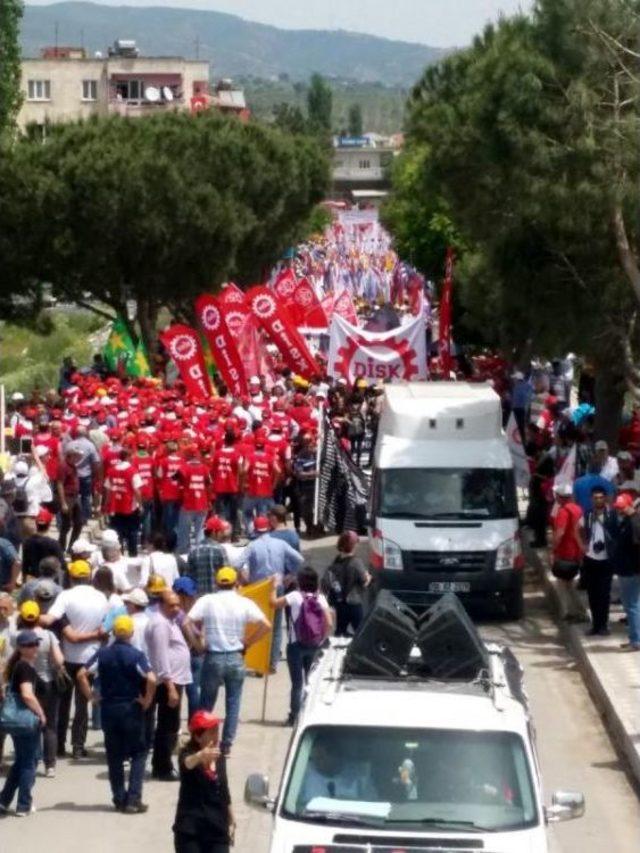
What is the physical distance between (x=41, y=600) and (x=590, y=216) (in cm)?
1060

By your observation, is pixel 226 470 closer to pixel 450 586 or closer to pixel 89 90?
pixel 450 586

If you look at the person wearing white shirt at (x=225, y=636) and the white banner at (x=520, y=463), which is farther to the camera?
the white banner at (x=520, y=463)

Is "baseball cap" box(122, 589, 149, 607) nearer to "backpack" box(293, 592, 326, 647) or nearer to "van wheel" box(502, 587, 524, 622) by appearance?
"backpack" box(293, 592, 326, 647)

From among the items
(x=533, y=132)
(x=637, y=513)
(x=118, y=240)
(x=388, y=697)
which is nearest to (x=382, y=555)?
(x=637, y=513)

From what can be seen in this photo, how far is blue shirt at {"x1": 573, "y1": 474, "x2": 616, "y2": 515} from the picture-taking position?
2202 centimetres

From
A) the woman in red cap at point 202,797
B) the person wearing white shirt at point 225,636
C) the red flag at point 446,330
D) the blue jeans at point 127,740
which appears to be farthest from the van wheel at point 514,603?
the red flag at point 446,330

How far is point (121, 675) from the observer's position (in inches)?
559

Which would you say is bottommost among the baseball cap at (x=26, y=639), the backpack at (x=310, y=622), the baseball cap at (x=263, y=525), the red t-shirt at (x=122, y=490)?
the red t-shirt at (x=122, y=490)

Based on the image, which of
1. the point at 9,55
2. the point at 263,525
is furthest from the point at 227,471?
the point at 9,55

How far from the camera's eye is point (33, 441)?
28.1m

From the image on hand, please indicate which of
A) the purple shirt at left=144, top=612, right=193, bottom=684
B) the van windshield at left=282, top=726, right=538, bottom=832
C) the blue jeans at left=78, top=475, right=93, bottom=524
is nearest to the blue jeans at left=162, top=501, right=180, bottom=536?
the blue jeans at left=78, top=475, right=93, bottom=524

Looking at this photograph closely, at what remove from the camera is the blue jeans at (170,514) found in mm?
26042

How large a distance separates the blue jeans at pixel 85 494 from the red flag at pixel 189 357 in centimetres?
710

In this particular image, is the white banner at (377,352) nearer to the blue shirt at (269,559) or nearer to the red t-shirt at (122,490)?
the red t-shirt at (122,490)
